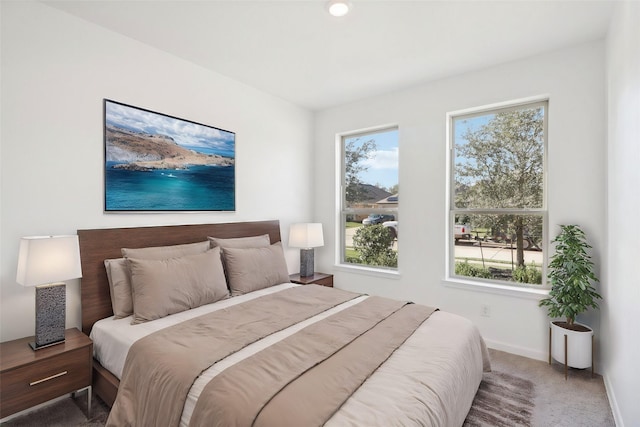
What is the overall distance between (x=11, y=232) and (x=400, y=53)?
10.5 ft

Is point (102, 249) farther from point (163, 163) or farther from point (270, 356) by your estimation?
point (270, 356)

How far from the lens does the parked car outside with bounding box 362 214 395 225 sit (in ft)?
13.0

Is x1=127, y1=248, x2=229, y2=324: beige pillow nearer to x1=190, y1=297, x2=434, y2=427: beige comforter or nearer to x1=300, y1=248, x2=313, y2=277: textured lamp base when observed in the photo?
x1=190, y1=297, x2=434, y2=427: beige comforter

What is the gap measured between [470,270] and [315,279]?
5.65 ft

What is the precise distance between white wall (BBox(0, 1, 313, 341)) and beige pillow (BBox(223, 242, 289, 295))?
0.57m

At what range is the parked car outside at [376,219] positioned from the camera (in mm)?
3949

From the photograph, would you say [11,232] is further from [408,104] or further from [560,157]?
[560,157]

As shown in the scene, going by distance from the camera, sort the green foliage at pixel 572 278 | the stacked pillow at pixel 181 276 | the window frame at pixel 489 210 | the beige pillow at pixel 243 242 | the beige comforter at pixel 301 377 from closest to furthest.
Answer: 1. the beige comforter at pixel 301 377
2. the stacked pillow at pixel 181 276
3. the green foliage at pixel 572 278
4. the window frame at pixel 489 210
5. the beige pillow at pixel 243 242

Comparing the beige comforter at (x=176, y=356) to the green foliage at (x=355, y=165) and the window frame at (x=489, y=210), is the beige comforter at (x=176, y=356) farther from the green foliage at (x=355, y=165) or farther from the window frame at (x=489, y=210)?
the green foliage at (x=355, y=165)

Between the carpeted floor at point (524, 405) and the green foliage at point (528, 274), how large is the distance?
2.56 feet

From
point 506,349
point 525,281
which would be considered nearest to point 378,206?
point 525,281

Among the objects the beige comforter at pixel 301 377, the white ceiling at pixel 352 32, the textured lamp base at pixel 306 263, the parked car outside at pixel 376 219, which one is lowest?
the beige comforter at pixel 301 377

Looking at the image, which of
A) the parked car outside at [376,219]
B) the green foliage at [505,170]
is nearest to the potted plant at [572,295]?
the green foliage at [505,170]

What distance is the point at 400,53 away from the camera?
280cm
